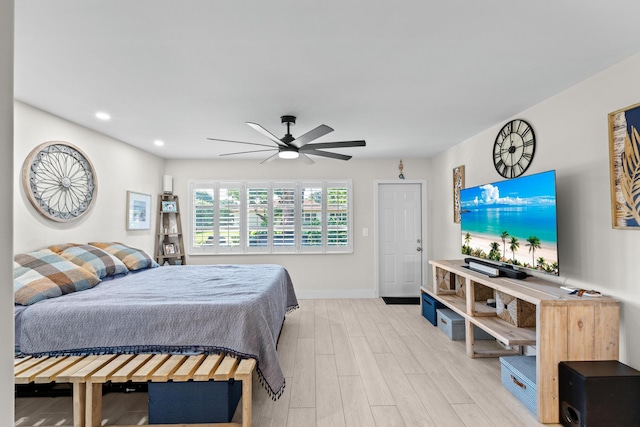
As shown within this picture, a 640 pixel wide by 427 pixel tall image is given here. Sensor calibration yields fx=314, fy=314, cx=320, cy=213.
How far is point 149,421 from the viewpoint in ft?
6.49

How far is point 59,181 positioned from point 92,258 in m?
0.81

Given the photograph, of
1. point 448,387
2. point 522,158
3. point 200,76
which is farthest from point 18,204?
point 522,158

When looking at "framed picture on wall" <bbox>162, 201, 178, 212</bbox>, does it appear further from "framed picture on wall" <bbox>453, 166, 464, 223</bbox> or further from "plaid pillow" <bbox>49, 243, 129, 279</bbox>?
"framed picture on wall" <bbox>453, 166, 464, 223</bbox>

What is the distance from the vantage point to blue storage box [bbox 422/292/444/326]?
152 inches

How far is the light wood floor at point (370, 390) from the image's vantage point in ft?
6.80

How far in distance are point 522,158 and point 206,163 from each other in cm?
442

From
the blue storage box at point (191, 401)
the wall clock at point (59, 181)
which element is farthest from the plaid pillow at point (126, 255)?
the blue storage box at point (191, 401)

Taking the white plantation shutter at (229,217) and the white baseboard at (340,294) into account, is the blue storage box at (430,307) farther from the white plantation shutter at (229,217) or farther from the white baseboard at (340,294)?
the white plantation shutter at (229,217)

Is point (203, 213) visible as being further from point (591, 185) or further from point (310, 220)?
point (591, 185)

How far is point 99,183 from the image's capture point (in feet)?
11.8

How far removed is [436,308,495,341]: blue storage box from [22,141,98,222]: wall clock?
162 inches

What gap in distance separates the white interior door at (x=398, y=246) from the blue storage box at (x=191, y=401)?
3.70 metres

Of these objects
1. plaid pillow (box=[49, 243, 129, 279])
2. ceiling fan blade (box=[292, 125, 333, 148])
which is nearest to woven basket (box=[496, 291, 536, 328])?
ceiling fan blade (box=[292, 125, 333, 148])

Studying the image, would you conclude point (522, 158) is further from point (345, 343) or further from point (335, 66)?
point (345, 343)
